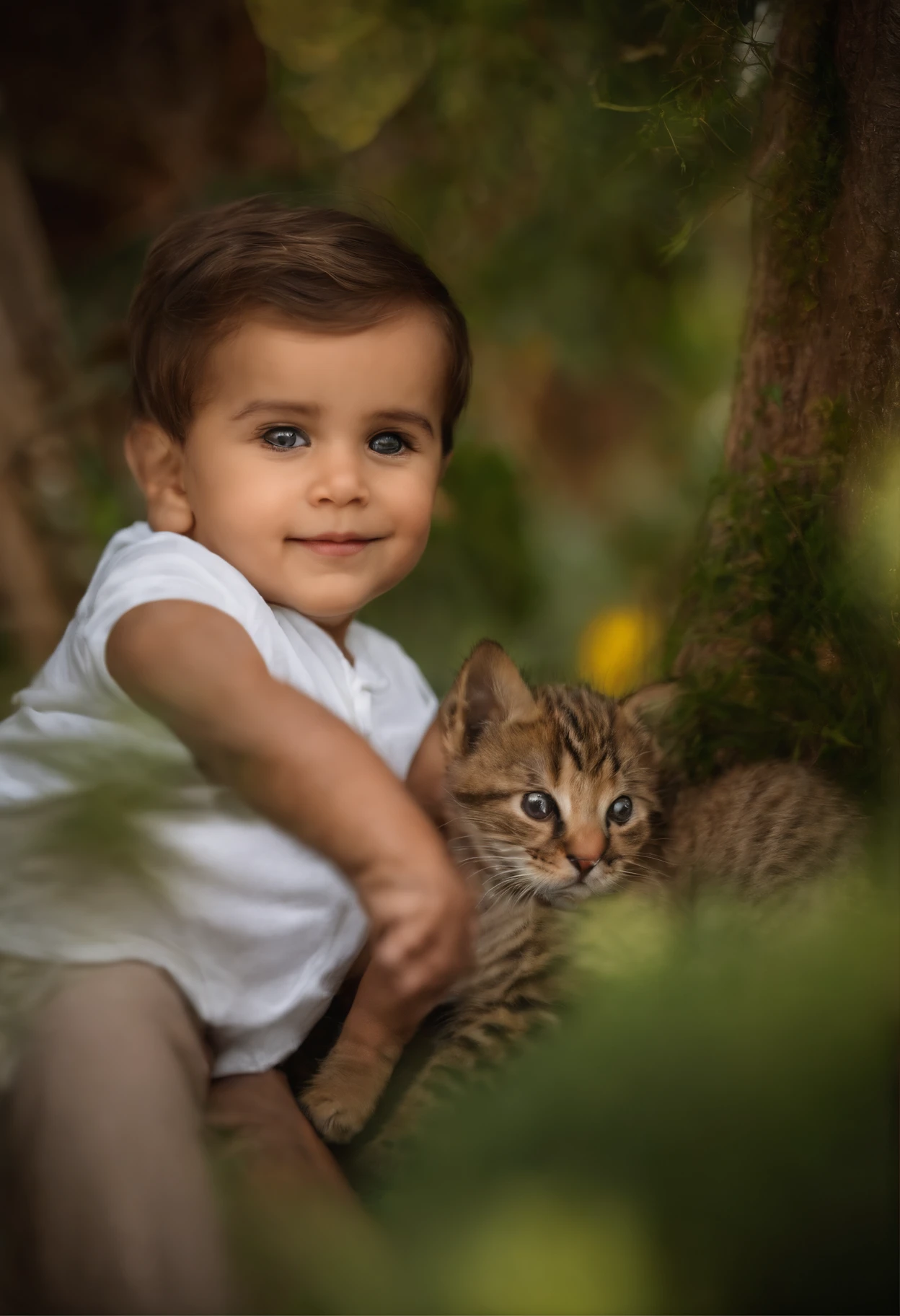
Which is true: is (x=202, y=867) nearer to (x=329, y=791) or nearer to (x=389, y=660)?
(x=329, y=791)

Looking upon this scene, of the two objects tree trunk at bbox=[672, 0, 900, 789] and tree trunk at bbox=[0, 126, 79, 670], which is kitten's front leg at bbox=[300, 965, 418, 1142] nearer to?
tree trunk at bbox=[672, 0, 900, 789]

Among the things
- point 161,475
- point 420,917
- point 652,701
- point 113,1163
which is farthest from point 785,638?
point 113,1163

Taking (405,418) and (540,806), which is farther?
(540,806)

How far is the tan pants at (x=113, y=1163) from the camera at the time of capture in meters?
0.67

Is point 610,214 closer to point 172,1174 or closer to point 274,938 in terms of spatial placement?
point 274,938

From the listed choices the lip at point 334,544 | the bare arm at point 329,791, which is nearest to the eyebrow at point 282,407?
the lip at point 334,544

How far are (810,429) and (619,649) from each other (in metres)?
0.53

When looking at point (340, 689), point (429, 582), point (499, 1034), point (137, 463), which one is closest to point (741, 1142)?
point (499, 1034)

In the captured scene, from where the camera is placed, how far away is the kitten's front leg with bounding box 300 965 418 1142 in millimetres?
930

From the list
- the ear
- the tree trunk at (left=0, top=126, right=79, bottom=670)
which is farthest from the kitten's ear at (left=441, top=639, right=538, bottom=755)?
the tree trunk at (left=0, top=126, right=79, bottom=670)

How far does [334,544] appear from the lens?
3.27 ft

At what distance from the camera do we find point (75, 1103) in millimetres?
731

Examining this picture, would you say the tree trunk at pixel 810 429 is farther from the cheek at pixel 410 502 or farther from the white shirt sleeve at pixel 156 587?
the white shirt sleeve at pixel 156 587

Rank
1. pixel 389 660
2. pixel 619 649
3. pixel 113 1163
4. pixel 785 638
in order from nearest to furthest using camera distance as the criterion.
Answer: pixel 113 1163 → pixel 785 638 → pixel 389 660 → pixel 619 649
